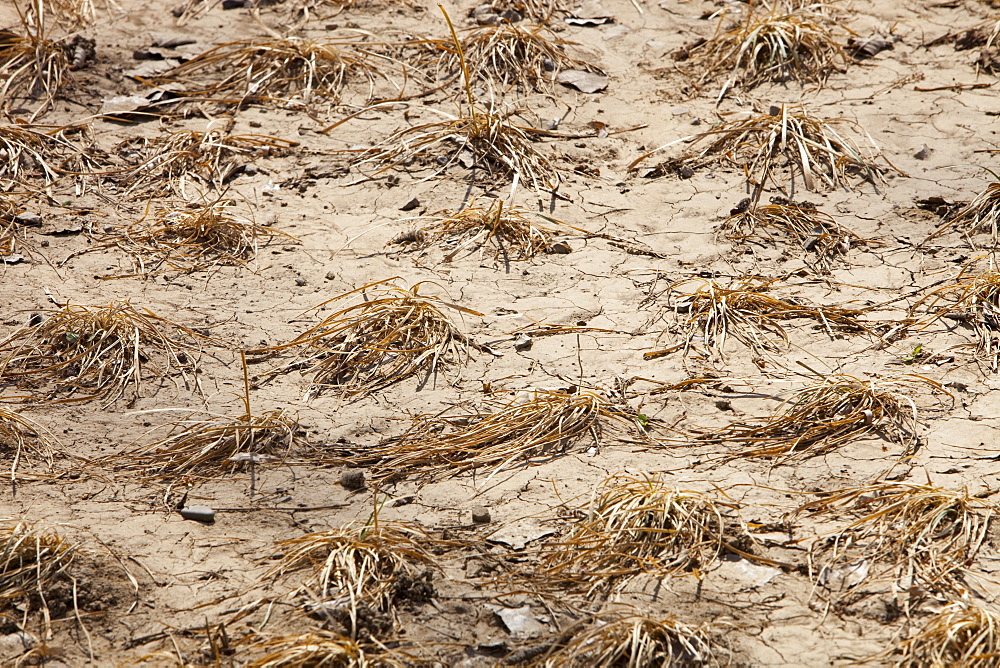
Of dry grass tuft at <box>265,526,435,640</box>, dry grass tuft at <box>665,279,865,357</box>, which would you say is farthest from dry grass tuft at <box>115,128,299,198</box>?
dry grass tuft at <box>265,526,435,640</box>

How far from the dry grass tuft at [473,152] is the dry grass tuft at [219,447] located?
193 centimetres

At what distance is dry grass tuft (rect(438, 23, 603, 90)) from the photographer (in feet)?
18.2

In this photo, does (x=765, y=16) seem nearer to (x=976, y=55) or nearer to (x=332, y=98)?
(x=976, y=55)

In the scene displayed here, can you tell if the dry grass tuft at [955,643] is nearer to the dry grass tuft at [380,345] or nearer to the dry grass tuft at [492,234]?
the dry grass tuft at [380,345]

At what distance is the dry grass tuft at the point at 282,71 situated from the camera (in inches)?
218

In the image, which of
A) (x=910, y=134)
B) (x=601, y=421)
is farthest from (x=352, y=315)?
(x=910, y=134)

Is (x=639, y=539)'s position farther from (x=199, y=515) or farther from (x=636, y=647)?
(x=199, y=515)

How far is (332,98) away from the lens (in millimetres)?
5508

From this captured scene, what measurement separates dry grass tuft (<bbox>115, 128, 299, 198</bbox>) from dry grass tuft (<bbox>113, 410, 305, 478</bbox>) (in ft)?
6.14

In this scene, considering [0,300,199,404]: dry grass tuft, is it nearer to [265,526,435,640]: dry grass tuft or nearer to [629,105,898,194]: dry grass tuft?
[265,526,435,640]: dry grass tuft

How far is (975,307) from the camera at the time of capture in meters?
3.78

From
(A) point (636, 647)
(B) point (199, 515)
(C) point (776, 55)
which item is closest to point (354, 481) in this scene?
(B) point (199, 515)

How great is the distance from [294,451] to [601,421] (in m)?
1.05

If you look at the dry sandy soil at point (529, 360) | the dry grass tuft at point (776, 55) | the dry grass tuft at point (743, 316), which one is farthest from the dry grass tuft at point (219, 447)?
the dry grass tuft at point (776, 55)
